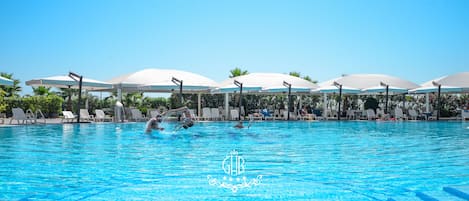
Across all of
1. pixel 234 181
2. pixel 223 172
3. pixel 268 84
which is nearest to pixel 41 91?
pixel 268 84

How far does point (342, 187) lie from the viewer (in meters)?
4.50

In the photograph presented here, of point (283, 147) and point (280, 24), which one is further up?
point (280, 24)

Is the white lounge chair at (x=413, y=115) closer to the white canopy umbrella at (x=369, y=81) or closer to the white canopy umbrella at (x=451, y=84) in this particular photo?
the white canopy umbrella at (x=451, y=84)

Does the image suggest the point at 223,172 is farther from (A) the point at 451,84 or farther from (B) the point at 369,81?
(B) the point at 369,81

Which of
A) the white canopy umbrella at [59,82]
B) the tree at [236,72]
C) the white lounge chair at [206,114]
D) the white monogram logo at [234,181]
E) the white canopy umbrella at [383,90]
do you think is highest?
the tree at [236,72]

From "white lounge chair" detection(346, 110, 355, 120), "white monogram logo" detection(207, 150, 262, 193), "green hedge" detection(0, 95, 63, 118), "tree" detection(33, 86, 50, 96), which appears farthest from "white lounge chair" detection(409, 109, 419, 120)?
"tree" detection(33, 86, 50, 96)

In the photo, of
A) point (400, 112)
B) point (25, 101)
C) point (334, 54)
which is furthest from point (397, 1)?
point (25, 101)

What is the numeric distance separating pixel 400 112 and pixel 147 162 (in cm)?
1976

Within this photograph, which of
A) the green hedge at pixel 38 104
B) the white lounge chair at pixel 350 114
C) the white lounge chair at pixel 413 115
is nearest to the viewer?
the green hedge at pixel 38 104

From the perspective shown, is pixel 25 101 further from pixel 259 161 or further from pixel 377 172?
pixel 377 172

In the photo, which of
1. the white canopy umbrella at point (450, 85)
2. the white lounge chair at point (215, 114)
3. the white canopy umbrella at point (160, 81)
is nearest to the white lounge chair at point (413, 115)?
the white canopy umbrella at point (450, 85)

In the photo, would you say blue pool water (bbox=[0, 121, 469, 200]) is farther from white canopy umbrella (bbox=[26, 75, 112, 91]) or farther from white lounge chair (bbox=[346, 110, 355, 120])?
white lounge chair (bbox=[346, 110, 355, 120])

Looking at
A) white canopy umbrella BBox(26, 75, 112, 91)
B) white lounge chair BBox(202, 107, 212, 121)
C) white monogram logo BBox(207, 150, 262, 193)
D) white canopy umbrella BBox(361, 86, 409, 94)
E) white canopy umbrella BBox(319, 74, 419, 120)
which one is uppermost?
white canopy umbrella BBox(319, 74, 419, 120)

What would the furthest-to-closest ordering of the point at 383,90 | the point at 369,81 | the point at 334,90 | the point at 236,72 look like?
the point at 236,72 → the point at 369,81 → the point at 383,90 → the point at 334,90
